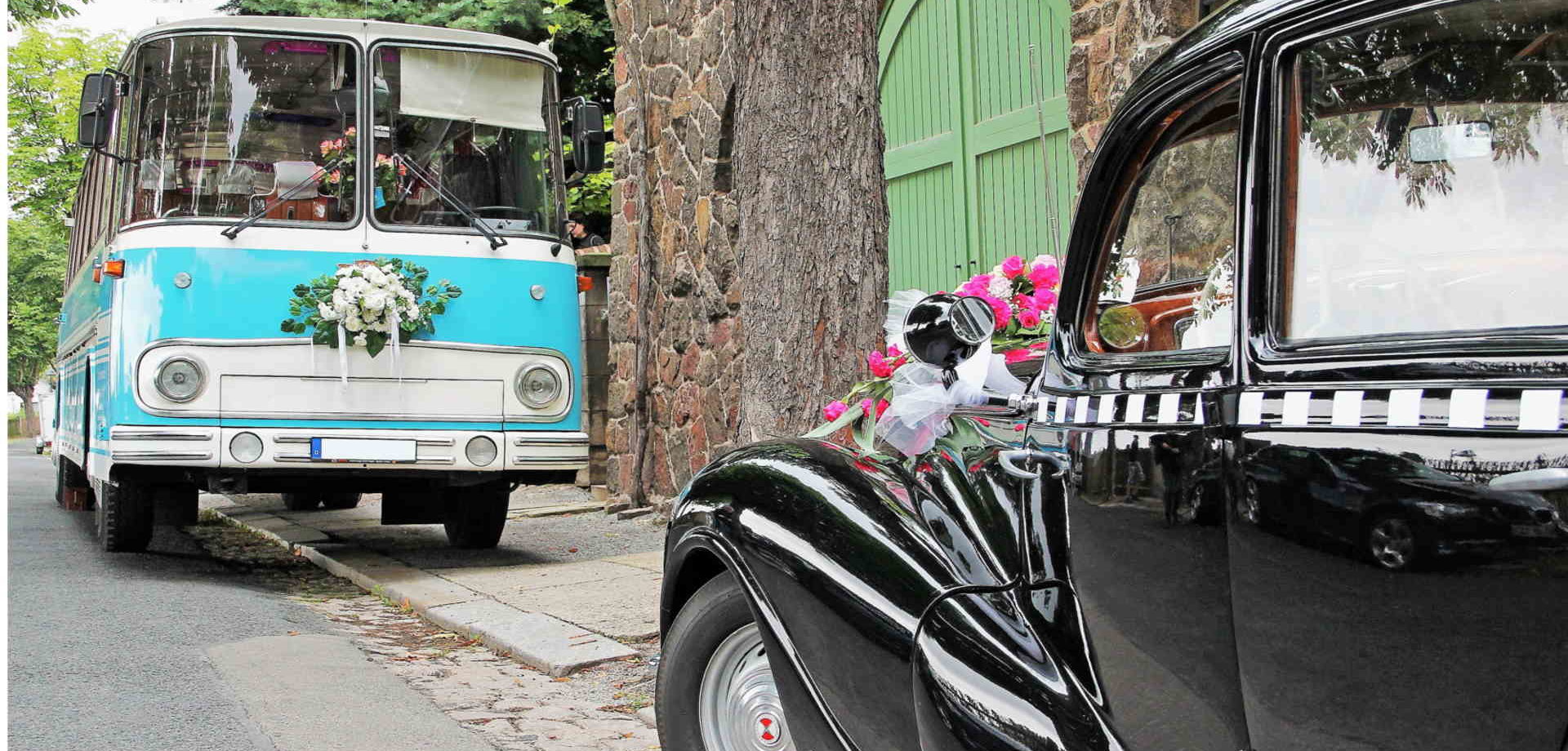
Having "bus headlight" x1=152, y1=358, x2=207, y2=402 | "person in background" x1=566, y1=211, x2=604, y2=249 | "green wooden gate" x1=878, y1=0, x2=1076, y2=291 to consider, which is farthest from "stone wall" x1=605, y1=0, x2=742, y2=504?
"bus headlight" x1=152, y1=358, x2=207, y2=402

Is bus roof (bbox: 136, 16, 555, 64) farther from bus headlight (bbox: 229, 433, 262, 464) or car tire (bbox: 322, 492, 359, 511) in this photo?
car tire (bbox: 322, 492, 359, 511)

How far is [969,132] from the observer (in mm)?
8648

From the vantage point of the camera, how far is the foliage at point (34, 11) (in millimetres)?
17750

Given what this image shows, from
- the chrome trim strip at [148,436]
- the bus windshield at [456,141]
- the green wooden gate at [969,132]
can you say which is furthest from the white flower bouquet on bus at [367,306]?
the green wooden gate at [969,132]

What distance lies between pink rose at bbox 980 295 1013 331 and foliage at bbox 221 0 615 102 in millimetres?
11647

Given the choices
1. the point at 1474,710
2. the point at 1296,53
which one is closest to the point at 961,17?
the point at 1296,53

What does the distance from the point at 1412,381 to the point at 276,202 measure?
23.7 ft

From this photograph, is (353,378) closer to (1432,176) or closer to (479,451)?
(479,451)

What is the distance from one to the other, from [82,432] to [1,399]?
40.9 ft

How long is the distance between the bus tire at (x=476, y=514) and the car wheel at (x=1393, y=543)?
299 inches

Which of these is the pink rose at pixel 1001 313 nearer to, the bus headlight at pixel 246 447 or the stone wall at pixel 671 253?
the bus headlight at pixel 246 447

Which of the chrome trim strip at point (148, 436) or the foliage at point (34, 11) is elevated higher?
the foliage at point (34, 11)

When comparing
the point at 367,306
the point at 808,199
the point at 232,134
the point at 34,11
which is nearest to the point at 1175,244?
the point at 808,199

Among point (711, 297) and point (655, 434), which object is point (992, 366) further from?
point (655, 434)
